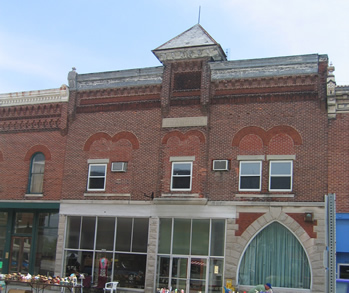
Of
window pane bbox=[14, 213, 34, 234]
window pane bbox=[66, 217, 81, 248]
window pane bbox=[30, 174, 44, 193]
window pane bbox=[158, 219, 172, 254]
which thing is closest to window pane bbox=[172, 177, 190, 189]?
window pane bbox=[158, 219, 172, 254]

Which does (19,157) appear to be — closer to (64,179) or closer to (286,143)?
(64,179)

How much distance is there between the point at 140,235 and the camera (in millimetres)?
21953

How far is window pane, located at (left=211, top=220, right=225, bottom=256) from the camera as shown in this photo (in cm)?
2033

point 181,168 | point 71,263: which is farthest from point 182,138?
point 71,263

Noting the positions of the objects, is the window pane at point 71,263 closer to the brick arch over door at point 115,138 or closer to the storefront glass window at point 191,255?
the storefront glass window at point 191,255

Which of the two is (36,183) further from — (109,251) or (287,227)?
(287,227)

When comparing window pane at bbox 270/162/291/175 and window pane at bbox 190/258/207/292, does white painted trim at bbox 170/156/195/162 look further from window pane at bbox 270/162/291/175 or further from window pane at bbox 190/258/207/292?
window pane at bbox 190/258/207/292

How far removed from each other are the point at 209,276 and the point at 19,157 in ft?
39.5

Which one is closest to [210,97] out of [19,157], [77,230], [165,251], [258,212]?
[258,212]

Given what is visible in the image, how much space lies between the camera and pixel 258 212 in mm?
19922

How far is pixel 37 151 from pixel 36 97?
2.89 metres

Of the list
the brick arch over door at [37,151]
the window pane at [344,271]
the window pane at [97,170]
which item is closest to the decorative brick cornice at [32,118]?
the brick arch over door at [37,151]

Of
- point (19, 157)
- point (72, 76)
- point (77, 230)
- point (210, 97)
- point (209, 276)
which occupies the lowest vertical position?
point (209, 276)

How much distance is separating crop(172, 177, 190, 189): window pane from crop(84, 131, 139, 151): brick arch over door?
2564mm
